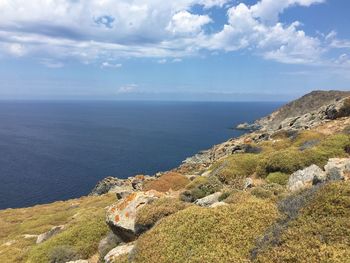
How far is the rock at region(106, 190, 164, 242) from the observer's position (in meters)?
17.1

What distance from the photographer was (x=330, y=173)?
1756cm

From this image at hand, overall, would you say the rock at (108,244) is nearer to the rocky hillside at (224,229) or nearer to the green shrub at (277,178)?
the rocky hillside at (224,229)

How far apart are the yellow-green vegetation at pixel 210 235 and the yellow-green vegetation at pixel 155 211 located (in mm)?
1935

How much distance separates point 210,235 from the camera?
41.6 ft

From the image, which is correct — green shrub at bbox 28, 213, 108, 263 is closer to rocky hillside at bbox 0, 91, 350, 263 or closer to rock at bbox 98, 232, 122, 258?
rocky hillside at bbox 0, 91, 350, 263

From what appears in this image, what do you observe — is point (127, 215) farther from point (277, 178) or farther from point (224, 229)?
point (277, 178)

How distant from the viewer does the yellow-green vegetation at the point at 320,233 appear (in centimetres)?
958

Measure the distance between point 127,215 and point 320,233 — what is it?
1010cm

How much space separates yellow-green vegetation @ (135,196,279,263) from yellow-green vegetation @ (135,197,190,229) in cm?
193

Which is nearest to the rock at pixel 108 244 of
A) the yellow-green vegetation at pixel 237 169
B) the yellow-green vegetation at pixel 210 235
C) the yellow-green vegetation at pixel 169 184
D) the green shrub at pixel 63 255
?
the green shrub at pixel 63 255

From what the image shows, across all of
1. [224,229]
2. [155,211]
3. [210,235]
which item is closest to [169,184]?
[155,211]

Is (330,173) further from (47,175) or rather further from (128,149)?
(128,149)

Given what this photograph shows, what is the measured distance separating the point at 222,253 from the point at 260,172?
18858 mm

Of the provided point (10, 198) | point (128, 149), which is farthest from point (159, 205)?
point (128, 149)
